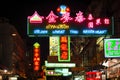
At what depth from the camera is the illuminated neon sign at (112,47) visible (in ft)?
69.2

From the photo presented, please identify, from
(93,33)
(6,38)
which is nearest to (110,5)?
(93,33)

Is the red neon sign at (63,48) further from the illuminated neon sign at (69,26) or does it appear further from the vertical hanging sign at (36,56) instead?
the vertical hanging sign at (36,56)

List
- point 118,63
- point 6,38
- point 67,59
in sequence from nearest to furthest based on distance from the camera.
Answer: point 118,63
point 67,59
point 6,38

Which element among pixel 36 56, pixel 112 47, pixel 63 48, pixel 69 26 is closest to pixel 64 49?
pixel 63 48

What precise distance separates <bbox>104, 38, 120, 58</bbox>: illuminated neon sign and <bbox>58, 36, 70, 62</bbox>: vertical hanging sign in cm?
2211

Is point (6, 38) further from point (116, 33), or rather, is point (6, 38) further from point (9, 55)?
point (116, 33)

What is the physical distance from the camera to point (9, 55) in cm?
7775

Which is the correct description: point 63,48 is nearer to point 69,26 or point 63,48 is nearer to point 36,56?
point 69,26

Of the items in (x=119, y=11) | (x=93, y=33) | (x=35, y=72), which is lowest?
(x=35, y=72)

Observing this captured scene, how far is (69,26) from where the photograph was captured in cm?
2498

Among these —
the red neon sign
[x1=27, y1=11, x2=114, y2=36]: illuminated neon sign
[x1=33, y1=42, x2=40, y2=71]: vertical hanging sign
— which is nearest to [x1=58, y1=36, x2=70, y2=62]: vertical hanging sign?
the red neon sign

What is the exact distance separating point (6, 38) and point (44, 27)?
52996 millimetres

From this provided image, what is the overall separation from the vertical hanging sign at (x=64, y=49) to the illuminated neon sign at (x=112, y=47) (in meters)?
22.1

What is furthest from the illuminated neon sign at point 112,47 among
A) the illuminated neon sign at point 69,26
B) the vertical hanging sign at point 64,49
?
the vertical hanging sign at point 64,49
